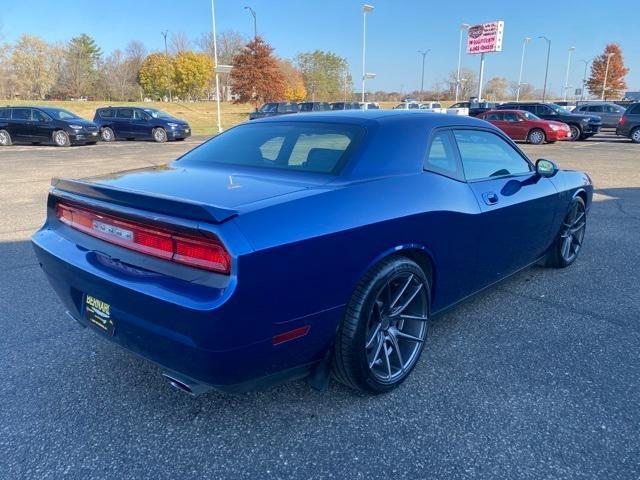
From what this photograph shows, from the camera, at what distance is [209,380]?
2002mm

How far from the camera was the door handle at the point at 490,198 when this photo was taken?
10.4ft

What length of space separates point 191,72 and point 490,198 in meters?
71.9

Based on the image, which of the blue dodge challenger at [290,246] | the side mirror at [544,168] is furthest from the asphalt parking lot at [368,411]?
the side mirror at [544,168]

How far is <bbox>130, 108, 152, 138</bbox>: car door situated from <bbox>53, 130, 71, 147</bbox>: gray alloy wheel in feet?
11.1

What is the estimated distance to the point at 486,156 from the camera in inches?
138

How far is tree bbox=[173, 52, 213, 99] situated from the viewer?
224 feet

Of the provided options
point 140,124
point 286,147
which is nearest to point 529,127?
point 140,124

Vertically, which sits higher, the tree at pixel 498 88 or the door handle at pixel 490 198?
the tree at pixel 498 88

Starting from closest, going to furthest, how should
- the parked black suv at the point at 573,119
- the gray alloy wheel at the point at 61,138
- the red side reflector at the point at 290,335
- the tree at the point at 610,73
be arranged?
the red side reflector at the point at 290,335 → the gray alloy wheel at the point at 61,138 → the parked black suv at the point at 573,119 → the tree at the point at 610,73

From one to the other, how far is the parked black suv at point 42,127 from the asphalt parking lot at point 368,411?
17257 millimetres

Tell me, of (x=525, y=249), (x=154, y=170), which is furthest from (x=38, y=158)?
(x=525, y=249)

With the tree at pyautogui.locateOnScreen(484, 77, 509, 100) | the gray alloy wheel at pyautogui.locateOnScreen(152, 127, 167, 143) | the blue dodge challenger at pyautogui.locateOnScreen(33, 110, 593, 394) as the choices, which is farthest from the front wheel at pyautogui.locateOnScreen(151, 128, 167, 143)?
the tree at pyautogui.locateOnScreen(484, 77, 509, 100)

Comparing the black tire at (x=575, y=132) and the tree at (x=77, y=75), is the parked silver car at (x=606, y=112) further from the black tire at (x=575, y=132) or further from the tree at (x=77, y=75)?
the tree at (x=77, y=75)

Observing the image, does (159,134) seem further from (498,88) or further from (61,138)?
(498,88)
